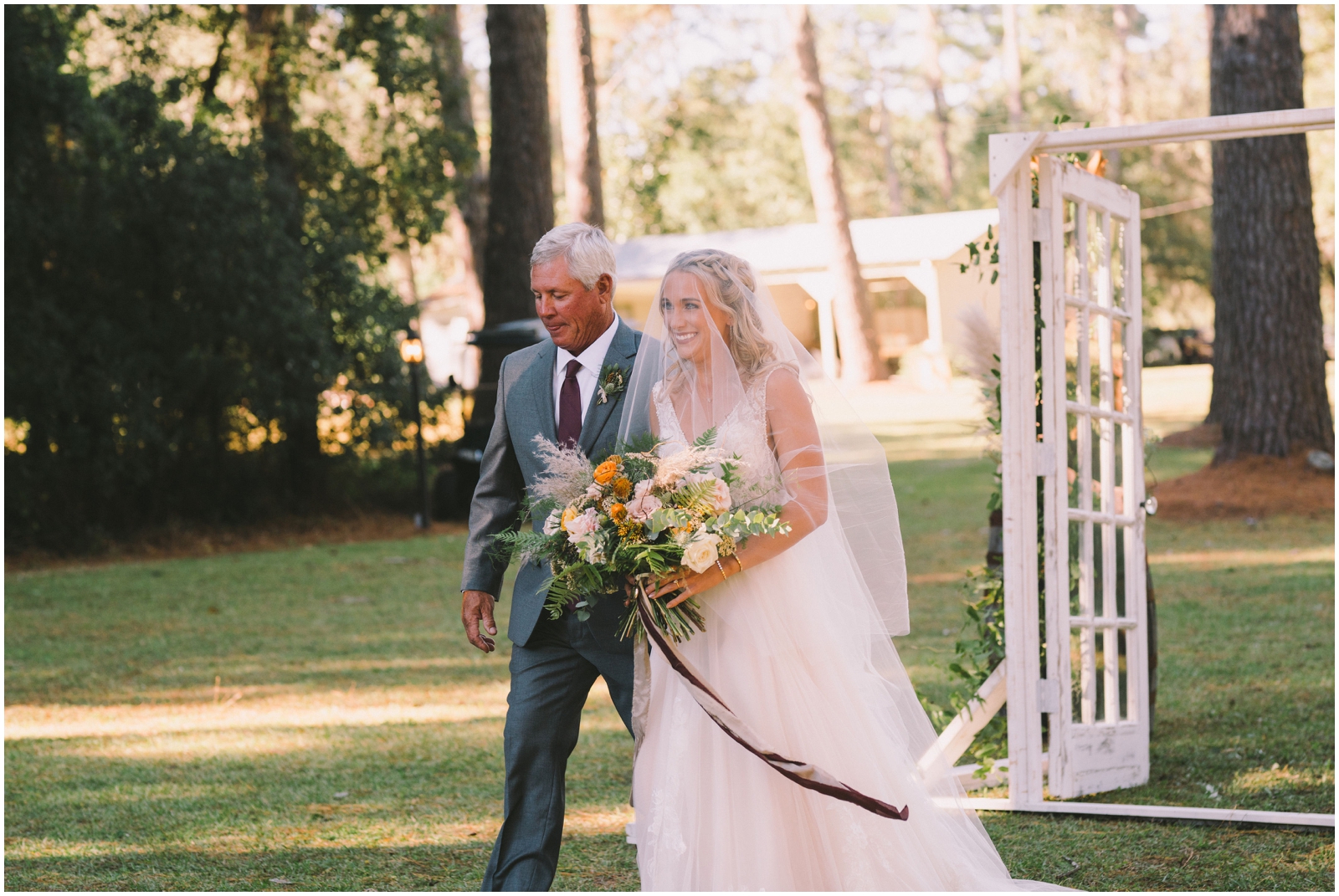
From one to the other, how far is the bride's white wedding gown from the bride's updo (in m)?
0.10

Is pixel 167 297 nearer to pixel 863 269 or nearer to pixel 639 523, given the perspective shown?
pixel 639 523

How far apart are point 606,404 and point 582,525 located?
51 centimetres

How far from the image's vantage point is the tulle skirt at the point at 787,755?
3.30m

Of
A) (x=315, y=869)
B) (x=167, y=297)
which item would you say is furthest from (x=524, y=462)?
(x=167, y=297)

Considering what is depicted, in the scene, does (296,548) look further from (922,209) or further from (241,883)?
(922,209)

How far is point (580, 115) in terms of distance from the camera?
1848 cm

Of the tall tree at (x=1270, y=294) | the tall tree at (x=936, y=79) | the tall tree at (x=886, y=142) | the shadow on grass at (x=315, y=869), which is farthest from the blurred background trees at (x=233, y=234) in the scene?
the tall tree at (x=886, y=142)

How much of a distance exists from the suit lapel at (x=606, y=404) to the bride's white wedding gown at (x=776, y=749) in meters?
0.14

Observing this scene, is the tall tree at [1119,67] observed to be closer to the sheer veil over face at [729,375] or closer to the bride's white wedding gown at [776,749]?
the sheer veil over face at [729,375]

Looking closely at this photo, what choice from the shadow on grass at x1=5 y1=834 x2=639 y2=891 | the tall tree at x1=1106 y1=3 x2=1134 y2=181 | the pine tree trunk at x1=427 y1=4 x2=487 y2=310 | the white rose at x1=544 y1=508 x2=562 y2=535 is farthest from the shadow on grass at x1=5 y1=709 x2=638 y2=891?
the tall tree at x1=1106 y1=3 x2=1134 y2=181

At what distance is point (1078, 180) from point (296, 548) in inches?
407

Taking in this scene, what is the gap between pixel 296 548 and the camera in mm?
13445

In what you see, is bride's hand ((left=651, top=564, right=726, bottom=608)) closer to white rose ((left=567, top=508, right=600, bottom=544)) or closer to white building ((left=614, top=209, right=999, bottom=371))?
white rose ((left=567, top=508, right=600, bottom=544))

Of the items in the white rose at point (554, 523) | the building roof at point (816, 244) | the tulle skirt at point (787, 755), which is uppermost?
the building roof at point (816, 244)
